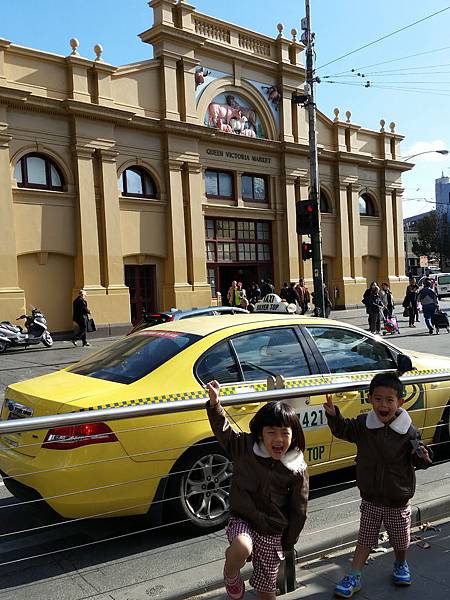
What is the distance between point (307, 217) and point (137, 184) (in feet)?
26.6

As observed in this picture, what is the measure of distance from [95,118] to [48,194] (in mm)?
3428

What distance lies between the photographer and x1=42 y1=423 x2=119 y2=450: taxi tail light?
3852 mm

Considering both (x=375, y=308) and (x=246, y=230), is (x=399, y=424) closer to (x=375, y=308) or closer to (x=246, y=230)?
(x=375, y=308)

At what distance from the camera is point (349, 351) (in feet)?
17.6

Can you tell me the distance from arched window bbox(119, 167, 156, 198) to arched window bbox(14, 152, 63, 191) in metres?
2.68

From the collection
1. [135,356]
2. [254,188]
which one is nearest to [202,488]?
[135,356]

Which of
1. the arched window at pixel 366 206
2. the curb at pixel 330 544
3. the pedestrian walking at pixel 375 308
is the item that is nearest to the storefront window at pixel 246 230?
the arched window at pixel 366 206

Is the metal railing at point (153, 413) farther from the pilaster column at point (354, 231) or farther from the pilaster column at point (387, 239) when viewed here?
the pilaster column at point (387, 239)

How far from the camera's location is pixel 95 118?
21.7 m

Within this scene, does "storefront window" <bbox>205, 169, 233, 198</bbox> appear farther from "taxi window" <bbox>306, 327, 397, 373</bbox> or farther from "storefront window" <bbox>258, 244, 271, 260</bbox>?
"taxi window" <bbox>306, 327, 397, 373</bbox>

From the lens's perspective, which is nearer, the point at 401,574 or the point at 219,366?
the point at 401,574

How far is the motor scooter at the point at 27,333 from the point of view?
17.6 meters

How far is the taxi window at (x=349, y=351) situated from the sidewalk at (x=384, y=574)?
5.31 ft

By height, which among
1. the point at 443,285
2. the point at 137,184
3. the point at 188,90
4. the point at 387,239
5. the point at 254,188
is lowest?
the point at 443,285
